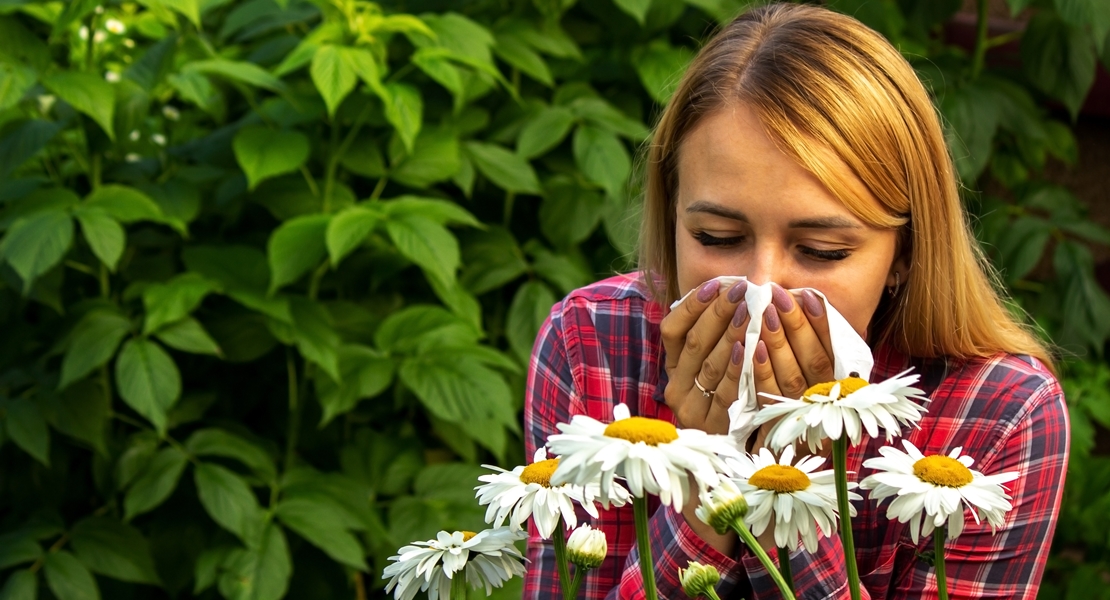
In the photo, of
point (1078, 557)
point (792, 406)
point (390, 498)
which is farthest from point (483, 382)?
point (1078, 557)

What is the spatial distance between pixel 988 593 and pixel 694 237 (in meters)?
0.44

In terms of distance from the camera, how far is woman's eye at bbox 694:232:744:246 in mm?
1140

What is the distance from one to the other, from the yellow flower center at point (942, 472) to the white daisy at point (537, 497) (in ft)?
0.56

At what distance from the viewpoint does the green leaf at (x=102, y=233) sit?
1666mm

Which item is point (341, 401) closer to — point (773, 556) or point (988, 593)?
point (773, 556)

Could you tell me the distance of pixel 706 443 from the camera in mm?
601

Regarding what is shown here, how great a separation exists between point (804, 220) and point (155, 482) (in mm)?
1135

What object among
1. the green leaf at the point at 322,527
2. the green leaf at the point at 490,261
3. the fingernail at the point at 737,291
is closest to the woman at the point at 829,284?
the fingernail at the point at 737,291

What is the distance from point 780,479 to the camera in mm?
670

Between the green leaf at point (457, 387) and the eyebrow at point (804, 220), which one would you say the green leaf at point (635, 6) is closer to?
the green leaf at point (457, 387)

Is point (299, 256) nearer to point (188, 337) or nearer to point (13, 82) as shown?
point (188, 337)

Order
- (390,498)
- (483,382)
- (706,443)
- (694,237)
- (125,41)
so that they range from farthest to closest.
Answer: (125,41) → (390,498) → (483,382) → (694,237) → (706,443)

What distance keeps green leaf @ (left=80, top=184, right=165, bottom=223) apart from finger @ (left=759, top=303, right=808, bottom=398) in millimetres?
1036

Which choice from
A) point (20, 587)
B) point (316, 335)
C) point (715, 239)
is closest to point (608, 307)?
point (715, 239)
